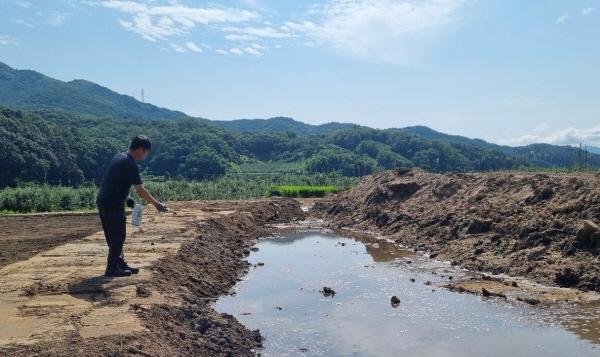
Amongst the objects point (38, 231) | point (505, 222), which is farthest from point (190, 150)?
point (505, 222)

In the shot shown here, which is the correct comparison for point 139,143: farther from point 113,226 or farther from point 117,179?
point 113,226

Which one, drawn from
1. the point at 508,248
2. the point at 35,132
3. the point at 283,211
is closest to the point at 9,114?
the point at 35,132

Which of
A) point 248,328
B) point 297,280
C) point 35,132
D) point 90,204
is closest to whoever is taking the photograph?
point 248,328

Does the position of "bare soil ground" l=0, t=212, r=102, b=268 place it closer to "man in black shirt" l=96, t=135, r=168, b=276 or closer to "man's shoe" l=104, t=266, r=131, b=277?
"man's shoe" l=104, t=266, r=131, b=277

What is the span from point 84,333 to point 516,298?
735 centimetres

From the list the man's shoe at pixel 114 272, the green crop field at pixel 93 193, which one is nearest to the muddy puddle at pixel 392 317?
the man's shoe at pixel 114 272

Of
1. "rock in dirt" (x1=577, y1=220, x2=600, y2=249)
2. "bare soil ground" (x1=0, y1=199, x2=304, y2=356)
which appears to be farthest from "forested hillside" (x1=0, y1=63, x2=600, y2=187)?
"bare soil ground" (x1=0, y1=199, x2=304, y2=356)

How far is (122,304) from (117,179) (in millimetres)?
2111

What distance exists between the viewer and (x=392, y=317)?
340 inches

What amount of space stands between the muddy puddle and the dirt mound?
1.34 m

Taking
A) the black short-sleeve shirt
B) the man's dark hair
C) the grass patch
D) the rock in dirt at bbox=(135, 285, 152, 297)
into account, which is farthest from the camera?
the grass patch

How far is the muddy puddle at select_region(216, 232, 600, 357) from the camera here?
7184 mm

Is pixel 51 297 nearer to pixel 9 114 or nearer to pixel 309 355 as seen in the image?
pixel 309 355

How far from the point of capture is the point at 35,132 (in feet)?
178
